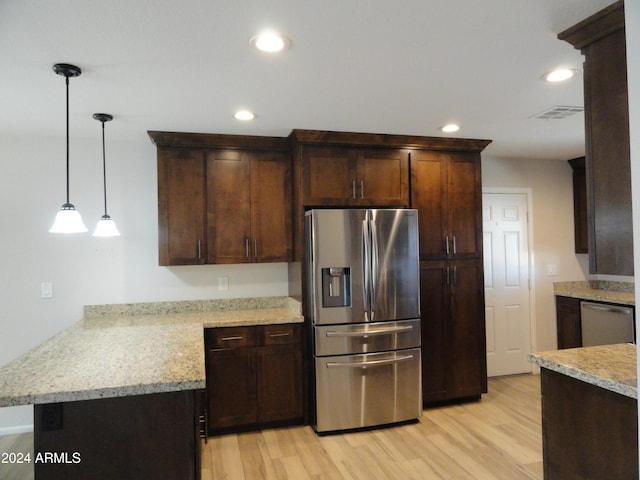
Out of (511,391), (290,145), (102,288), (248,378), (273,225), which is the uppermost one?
(290,145)

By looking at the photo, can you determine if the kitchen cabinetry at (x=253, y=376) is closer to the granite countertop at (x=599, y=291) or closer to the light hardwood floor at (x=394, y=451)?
the light hardwood floor at (x=394, y=451)

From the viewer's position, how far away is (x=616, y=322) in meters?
3.64

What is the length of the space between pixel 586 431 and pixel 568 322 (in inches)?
114

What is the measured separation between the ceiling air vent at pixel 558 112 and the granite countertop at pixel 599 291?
1.77m

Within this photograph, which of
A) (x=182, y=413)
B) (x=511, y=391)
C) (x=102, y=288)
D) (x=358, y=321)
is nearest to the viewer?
(x=182, y=413)

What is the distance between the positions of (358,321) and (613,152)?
6.74ft

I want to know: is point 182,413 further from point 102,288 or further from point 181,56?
point 102,288

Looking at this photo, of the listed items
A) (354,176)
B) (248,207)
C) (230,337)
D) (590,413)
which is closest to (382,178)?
(354,176)

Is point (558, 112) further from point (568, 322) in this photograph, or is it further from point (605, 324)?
point (568, 322)

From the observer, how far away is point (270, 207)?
345cm

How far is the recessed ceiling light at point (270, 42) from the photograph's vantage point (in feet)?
5.70

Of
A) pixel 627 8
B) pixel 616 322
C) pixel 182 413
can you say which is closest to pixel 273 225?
pixel 182 413

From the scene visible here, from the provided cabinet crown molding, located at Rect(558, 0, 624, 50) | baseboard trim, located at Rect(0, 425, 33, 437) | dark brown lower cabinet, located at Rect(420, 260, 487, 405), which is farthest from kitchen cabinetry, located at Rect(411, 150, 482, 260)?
baseboard trim, located at Rect(0, 425, 33, 437)

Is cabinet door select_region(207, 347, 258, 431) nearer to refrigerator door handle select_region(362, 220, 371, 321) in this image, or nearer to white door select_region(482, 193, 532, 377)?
refrigerator door handle select_region(362, 220, 371, 321)
